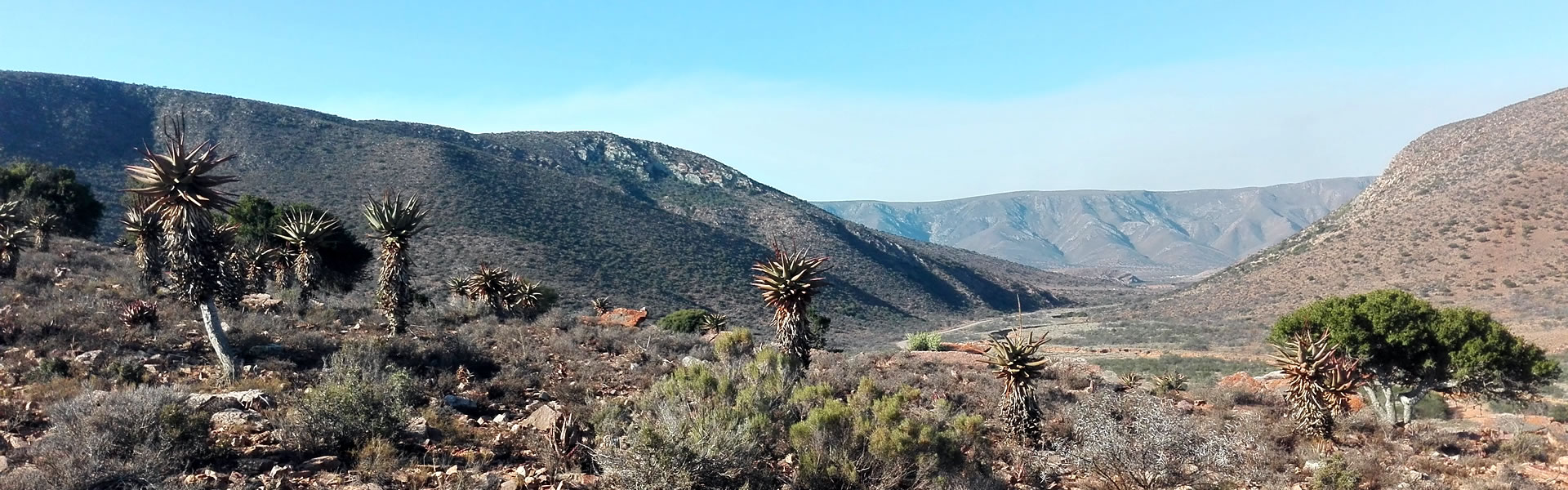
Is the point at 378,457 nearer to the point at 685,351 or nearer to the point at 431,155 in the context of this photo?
the point at 685,351

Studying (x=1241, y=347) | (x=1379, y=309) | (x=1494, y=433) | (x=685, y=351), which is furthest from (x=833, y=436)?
(x=1241, y=347)

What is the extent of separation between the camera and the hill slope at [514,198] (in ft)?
142

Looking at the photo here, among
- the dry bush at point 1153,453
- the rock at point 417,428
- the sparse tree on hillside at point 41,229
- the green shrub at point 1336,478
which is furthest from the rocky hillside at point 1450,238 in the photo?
the sparse tree on hillside at point 41,229

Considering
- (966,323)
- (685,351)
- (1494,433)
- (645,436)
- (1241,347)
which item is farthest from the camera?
(966,323)

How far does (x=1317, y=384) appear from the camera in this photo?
37.8 ft

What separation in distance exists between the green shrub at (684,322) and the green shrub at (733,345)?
10.9 meters

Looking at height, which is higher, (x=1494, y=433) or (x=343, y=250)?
(x=343, y=250)

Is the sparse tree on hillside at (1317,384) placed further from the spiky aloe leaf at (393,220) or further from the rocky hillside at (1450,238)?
the rocky hillside at (1450,238)

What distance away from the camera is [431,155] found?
53.8 metres

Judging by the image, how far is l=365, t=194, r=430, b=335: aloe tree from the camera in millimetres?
13953

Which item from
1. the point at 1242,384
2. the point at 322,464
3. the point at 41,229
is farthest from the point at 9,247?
the point at 1242,384

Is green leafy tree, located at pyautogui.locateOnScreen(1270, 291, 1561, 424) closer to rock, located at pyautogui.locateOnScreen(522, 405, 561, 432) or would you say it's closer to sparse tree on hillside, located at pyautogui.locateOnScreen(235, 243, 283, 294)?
rock, located at pyautogui.locateOnScreen(522, 405, 561, 432)

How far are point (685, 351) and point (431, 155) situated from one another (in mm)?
45688

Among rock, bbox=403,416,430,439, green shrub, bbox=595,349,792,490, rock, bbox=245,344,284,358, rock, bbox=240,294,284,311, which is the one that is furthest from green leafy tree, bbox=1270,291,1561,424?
rock, bbox=240,294,284,311
